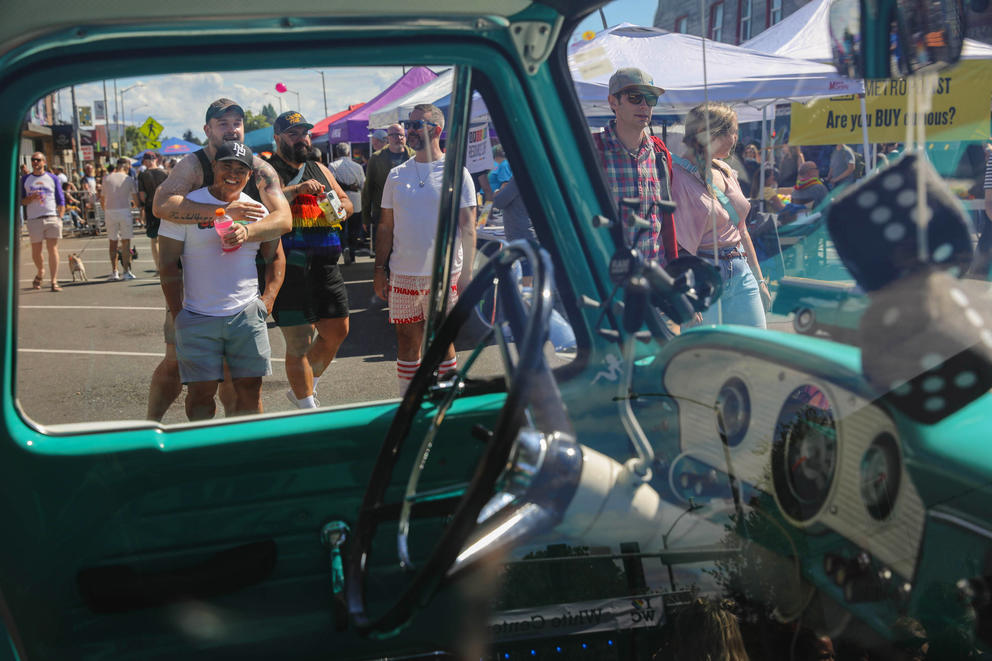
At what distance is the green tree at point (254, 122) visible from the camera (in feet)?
5.33

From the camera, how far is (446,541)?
116 cm

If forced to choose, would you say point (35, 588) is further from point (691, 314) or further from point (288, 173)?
point (691, 314)

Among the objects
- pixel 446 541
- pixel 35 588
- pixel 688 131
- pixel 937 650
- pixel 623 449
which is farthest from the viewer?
pixel 688 131

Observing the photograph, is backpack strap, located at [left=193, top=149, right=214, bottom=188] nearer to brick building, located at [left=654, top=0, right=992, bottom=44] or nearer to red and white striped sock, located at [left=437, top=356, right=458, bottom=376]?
red and white striped sock, located at [left=437, top=356, right=458, bottom=376]

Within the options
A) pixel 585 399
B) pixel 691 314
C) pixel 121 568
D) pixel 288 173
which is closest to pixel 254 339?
pixel 288 173

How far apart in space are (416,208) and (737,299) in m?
0.87

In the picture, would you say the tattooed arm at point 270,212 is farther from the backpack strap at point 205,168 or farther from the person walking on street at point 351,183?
the person walking on street at point 351,183

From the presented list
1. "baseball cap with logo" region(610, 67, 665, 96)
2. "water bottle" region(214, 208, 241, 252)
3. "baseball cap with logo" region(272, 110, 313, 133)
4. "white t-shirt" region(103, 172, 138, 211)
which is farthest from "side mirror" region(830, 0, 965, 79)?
"white t-shirt" region(103, 172, 138, 211)

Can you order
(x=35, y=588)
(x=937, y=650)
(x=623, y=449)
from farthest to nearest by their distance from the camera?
(x=35, y=588)
(x=623, y=449)
(x=937, y=650)

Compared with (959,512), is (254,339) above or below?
above

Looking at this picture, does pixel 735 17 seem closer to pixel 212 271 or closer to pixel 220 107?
pixel 220 107

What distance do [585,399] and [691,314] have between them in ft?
0.85

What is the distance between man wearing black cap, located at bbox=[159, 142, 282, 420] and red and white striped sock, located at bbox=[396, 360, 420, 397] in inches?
11.0

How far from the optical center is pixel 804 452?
4.57 ft
